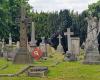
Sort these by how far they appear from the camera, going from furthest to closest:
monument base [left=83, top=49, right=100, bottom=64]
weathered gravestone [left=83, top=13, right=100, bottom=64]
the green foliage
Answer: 1. the green foliage
2. weathered gravestone [left=83, top=13, right=100, bottom=64]
3. monument base [left=83, top=49, right=100, bottom=64]

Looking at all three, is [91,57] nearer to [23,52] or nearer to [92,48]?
[92,48]

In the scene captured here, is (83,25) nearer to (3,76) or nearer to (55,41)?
(55,41)

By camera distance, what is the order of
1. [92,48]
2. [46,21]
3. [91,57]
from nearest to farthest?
1. [91,57]
2. [92,48]
3. [46,21]

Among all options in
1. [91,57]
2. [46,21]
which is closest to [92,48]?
[91,57]

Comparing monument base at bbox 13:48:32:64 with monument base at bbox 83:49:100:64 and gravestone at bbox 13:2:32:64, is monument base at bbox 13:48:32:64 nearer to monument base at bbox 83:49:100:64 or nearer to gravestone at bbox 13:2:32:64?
gravestone at bbox 13:2:32:64

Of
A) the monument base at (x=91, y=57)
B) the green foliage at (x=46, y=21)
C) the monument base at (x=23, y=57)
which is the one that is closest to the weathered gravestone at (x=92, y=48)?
the monument base at (x=91, y=57)

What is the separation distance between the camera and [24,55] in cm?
3114

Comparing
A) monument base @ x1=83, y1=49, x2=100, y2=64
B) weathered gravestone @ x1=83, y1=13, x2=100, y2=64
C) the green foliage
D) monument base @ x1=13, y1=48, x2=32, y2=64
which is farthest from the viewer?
the green foliage

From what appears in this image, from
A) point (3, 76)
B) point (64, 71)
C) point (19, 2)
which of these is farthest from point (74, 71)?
point (19, 2)

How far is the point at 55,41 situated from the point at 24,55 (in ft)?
99.7

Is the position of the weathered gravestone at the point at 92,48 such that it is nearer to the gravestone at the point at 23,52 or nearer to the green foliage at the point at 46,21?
the gravestone at the point at 23,52

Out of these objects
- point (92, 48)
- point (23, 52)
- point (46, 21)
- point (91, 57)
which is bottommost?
point (91, 57)

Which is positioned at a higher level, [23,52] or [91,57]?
[23,52]

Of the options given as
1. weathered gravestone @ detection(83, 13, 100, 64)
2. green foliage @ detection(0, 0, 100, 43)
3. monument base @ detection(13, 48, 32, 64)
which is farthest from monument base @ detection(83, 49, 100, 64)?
green foliage @ detection(0, 0, 100, 43)
